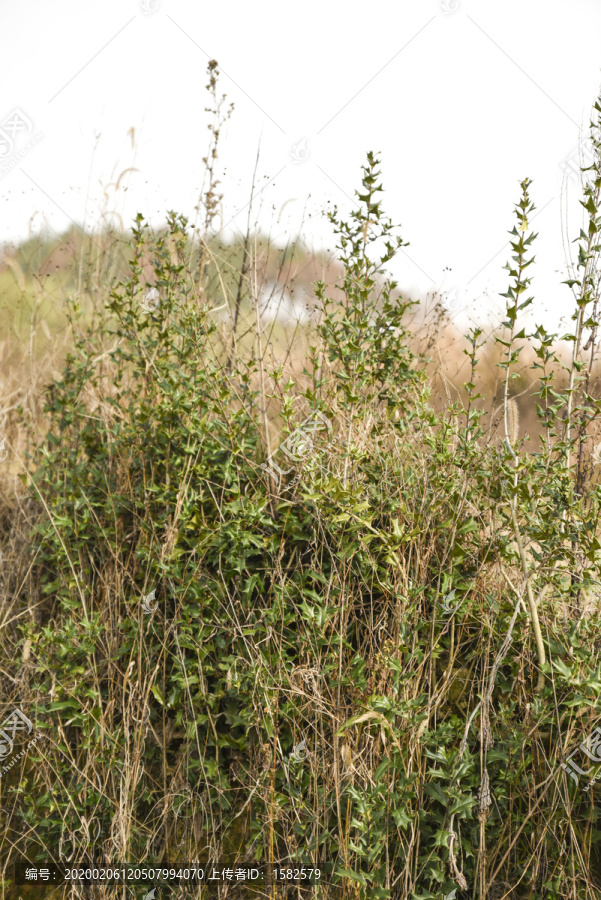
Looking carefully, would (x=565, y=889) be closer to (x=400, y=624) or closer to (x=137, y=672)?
(x=400, y=624)

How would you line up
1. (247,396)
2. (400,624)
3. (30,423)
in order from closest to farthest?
(400,624), (247,396), (30,423)

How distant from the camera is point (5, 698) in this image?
2.90m

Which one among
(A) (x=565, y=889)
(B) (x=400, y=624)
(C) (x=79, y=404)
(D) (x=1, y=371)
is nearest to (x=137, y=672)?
(B) (x=400, y=624)

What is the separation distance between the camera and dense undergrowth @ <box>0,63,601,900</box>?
2117 mm

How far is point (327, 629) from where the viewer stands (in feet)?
7.91

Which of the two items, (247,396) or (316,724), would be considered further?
(247,396)

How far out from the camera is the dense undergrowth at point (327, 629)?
2117mm

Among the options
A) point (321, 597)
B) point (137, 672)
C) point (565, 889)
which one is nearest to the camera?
point (565, 889)

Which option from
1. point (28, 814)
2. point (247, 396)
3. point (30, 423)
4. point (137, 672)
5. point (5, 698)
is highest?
point (247, 396)

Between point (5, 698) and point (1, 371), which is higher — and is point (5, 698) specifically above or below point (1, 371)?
below

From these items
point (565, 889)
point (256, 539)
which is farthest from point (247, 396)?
point (565, 889)

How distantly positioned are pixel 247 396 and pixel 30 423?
1601 millimetres

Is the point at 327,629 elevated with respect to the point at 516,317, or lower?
lower

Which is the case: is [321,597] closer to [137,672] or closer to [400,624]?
[400,624]
